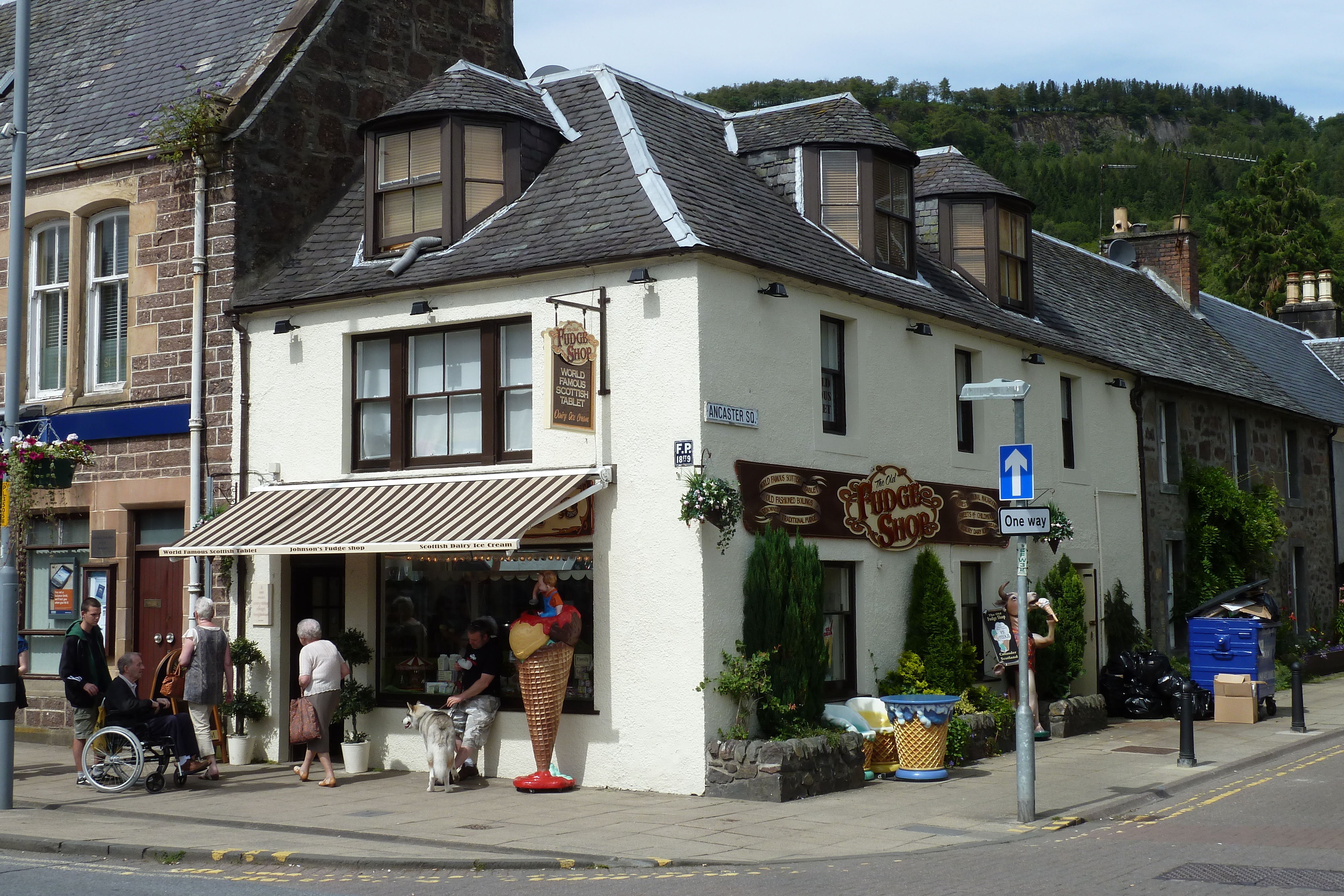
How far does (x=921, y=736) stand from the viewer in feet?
48.8

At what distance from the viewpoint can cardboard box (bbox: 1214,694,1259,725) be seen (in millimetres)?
20391

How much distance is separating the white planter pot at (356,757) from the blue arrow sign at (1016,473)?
7.54 metres

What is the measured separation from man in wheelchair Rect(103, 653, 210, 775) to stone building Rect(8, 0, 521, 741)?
2.34 metres

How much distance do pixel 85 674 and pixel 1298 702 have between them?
1506cm

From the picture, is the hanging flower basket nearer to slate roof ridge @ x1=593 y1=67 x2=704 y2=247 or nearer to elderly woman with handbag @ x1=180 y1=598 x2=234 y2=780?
slate roof ridge @ x1=593 y1=67 x2=704 y2=247

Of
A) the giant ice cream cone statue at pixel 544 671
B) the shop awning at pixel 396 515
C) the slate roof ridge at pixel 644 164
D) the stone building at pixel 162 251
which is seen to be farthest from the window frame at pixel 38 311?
the giant ice cream cone statue at pixel 544 671

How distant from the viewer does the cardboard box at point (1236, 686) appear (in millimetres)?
20438

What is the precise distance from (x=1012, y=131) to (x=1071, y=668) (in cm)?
9956

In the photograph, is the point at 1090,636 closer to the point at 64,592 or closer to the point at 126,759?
the point at 126,759

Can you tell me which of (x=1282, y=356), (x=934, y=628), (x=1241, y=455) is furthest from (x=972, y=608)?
(x=1282, y=356)

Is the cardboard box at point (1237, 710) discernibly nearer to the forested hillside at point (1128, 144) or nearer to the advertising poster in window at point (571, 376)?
the advertising poster in window at point (571, 376)

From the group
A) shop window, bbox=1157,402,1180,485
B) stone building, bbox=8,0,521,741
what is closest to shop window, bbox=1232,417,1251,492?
shop window, bbox=1157,402,1180,485

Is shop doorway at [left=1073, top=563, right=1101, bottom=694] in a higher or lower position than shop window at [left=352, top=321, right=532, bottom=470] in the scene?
lower

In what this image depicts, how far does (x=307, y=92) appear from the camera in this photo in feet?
59.3
